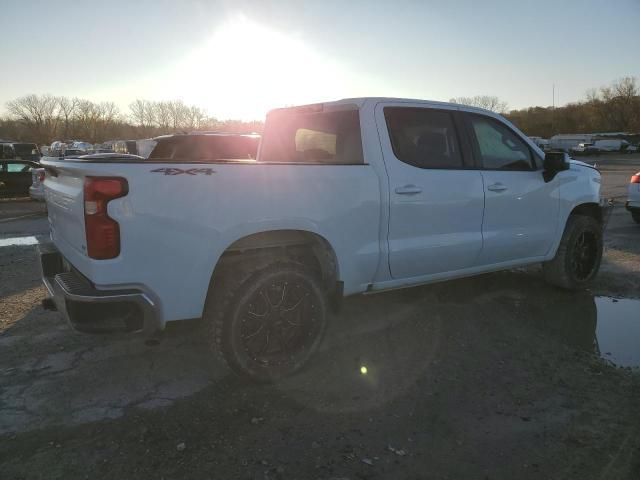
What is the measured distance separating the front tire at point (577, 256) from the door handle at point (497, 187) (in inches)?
49.4

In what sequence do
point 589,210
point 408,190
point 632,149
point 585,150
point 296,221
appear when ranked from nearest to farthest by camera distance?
point 296,221
point 408,190
point 589,210
point 585,150
point 632,149

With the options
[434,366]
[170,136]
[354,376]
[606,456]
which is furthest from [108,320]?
[170,136]

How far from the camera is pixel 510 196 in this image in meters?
4.52

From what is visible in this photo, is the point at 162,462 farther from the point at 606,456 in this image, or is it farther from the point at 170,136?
the point at 170,136

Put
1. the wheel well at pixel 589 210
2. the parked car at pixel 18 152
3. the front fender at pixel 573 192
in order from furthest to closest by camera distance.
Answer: the parked car at pixel 18 152 < the wheel well at pixel 589 210 < the front fender at pixel 573 192

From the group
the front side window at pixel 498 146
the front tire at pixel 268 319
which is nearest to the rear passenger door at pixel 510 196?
the front side window at pixel 498 146

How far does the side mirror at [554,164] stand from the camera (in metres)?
4.68

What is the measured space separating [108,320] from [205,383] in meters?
0.90

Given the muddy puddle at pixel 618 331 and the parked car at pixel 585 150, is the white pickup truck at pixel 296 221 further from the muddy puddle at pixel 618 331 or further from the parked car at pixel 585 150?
the parked car at pixel 585 150

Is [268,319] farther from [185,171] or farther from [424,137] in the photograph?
[424,137]

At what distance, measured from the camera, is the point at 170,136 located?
8.16 meters

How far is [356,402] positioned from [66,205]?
7.21 ft

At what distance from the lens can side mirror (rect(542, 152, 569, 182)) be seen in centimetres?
468

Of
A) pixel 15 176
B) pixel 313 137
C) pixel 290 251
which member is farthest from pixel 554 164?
pixel 15 176
